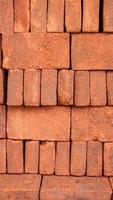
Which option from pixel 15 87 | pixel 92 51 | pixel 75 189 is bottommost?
pixel 75 189

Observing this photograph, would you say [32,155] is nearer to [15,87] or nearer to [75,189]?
[75,189]

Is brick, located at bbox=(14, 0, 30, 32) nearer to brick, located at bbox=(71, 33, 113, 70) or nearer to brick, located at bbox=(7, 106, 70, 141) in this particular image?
brick, located at bbox=(71, 33, 113, 70)

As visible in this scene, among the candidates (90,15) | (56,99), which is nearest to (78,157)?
(56,99)

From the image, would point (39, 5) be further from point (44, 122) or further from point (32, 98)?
point (44, 122)

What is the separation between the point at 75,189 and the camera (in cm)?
244

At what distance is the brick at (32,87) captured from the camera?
8.25 feet

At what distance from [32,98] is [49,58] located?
37 centimetres

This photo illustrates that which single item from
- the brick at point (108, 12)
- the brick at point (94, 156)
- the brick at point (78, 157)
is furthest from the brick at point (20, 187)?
the brick at point (108, 12)

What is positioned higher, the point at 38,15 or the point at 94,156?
the point at 38,15

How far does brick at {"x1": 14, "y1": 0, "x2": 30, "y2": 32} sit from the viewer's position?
2521 millimetres

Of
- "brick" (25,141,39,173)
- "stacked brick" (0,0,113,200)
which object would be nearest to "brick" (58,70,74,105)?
"stacked brick" (0,0,113,200)

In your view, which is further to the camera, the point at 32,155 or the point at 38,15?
the point at 32,155

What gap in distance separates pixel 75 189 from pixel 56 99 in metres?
0.76

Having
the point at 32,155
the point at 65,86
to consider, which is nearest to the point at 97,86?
the point at 65,86
